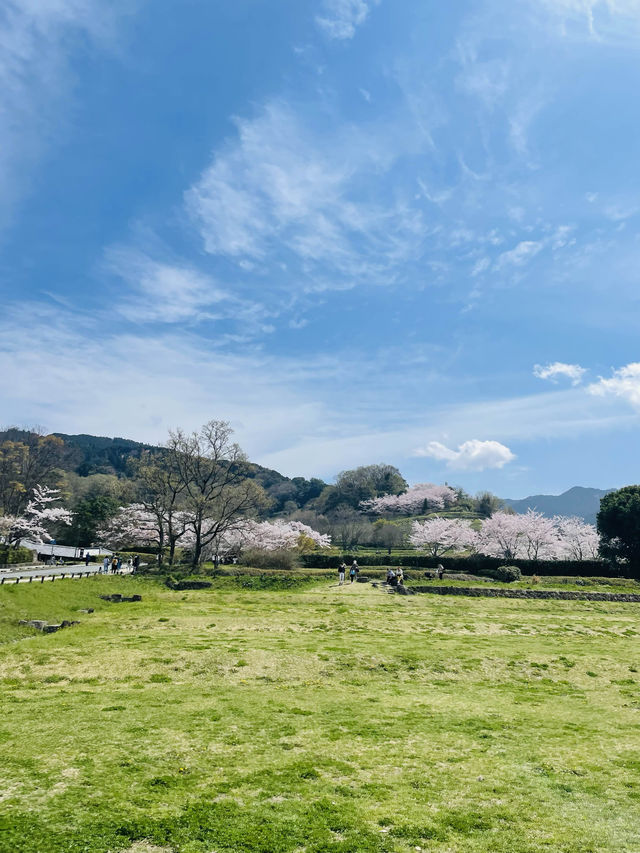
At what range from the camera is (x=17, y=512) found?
167ft

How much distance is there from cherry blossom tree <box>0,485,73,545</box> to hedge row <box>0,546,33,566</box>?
2.72 meters

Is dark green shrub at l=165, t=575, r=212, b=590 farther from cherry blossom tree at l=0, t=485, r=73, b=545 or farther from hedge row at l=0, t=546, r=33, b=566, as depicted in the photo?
cherry blossom tree at l=0, t=485, r=73, b=545

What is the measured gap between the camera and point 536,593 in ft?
115

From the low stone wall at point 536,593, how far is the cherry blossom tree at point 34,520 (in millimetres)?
34312

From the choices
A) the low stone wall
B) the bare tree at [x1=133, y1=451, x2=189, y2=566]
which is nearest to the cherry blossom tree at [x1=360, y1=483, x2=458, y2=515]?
the bare tree at [x1=133, y1=451, x2=189, y2=566]

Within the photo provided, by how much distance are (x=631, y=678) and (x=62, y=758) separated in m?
15.8

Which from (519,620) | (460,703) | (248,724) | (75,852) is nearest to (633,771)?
(460,703)

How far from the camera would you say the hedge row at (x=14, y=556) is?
125ft

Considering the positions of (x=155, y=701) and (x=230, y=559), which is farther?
(x=230, y=559)

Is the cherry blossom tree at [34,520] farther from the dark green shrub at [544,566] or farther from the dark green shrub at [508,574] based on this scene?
the dark green shrub at [508,574]

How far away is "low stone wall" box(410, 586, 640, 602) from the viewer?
1369 inches

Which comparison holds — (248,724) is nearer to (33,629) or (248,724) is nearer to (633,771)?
(633,771)

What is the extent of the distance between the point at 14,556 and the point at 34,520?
10969 mm

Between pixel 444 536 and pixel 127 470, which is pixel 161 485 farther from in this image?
pixel 127 470
